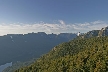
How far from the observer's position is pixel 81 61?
442 feet

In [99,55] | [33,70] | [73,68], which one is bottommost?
[33,70]

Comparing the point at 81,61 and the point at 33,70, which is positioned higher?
the point at 81,61

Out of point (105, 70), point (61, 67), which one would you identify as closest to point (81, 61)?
point (61, 67)

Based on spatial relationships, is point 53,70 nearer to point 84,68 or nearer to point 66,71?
point 66,71

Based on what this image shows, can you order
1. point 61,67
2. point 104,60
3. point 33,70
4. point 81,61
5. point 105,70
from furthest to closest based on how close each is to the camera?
point 33,70 < point 61,67 < point 81,61 < point 104,60 < point 105,70

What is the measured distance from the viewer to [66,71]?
449ft

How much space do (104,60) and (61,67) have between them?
38922mm

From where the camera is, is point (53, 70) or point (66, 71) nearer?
point (66, 71)

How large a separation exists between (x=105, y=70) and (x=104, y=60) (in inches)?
458

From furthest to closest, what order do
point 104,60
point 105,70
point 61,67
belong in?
point 61,67 < point 104,60 < point 105,70

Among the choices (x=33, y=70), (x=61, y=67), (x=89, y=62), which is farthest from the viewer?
(x=33, y=70)

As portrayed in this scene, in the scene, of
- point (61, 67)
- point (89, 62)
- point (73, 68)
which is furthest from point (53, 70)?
point (89, 62)

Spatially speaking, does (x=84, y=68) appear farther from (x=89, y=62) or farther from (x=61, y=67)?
(x=61, y=67)

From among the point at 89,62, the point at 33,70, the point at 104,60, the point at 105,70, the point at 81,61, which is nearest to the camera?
the point at 105,70
